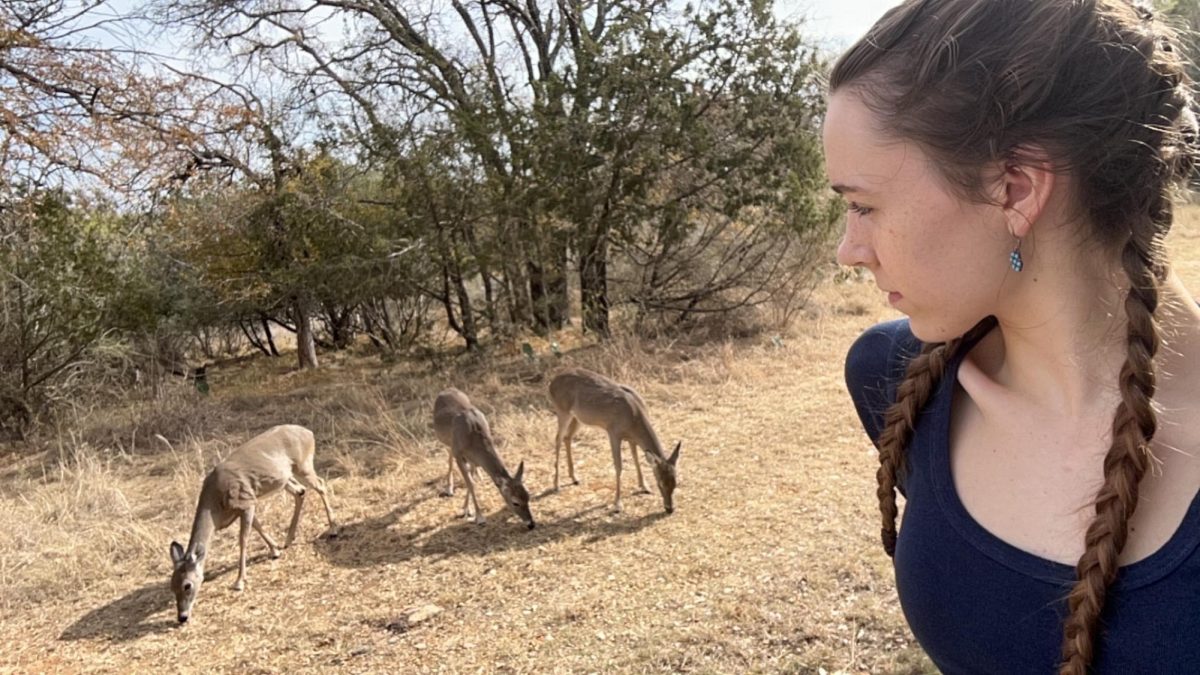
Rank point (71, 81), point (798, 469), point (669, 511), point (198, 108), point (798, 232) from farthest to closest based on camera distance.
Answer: point (798, 232), point (198, 108), point (71, 81), point (798, 469), point (669, 511)

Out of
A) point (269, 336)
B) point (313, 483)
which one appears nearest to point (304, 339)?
point (269, 336)

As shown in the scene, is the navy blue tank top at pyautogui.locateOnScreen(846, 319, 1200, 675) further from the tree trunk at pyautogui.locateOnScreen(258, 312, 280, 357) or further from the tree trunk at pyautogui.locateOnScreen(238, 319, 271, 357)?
the tree trunk at pyautogui.locateOnScreen(238, 319, 271, 357)

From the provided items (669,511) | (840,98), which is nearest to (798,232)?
(669,511)

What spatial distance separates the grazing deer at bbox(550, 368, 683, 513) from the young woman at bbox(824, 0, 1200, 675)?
203 inches

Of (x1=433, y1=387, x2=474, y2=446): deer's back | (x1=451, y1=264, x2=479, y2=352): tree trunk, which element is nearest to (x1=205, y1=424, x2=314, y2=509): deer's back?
(x1=433, y1=387, x2=474, y2=446): deer's back

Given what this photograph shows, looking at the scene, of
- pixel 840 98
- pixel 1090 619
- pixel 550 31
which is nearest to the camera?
pixel 1090 619

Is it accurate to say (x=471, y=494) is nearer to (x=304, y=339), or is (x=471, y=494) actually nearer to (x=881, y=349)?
(x=881, y=349)

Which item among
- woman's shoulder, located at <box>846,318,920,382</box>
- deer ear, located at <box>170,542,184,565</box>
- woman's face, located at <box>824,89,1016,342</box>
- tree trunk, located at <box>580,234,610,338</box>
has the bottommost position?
deer ear, located at <box>170,542,184,565</box>

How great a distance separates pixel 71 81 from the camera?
9.15 m

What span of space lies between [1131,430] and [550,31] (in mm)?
15874

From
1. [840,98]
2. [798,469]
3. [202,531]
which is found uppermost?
[840,98]

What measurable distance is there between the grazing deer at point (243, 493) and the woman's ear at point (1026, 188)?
217 inches

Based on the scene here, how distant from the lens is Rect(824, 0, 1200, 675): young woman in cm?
110

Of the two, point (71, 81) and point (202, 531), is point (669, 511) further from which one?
point (71, 81)
